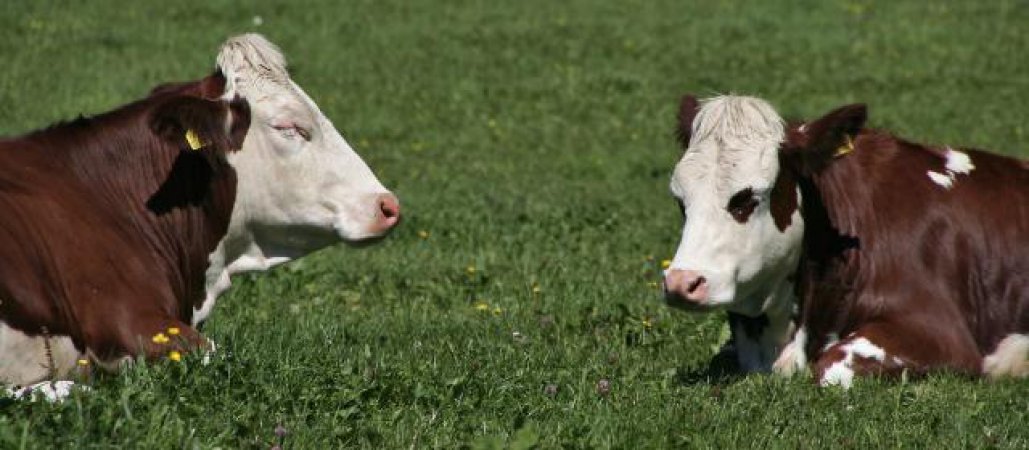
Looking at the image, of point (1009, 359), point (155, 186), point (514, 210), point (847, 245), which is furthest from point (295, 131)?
point (514, 210)

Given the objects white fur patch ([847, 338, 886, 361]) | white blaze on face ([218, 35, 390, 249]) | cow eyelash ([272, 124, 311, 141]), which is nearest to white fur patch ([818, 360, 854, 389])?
white fur patch ([847, 338, 886, 361])

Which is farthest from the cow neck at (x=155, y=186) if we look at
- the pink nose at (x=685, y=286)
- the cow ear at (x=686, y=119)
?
the cow ear at (x=686, y=119)

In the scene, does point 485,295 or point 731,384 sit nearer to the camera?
point 731,384

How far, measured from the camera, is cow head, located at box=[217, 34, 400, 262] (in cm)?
796

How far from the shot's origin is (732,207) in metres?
8.04

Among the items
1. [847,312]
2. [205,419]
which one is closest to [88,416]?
[205,419]

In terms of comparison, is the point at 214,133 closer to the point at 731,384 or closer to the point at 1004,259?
the point at 731,384

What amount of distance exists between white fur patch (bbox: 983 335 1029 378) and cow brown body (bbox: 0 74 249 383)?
392 centimetres

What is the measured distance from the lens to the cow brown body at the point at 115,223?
6844 millimetres

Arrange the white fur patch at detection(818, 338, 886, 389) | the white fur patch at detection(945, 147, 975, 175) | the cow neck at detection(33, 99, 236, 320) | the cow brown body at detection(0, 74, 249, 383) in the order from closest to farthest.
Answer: the cow brown body at detection(0, 74, 249, 383)
the cow neck at detection(33, 99, 236, 320)
the white fur patch at detection(818, 338, 886, 389)
the white fur patch at detection(945, 147, 975, 175)

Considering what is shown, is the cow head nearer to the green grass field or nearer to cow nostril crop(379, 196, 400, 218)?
cow nostril crop(379, 196, 400, 218)

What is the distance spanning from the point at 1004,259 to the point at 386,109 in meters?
12.6

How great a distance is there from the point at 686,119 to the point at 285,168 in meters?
2.10

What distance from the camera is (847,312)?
8617 mm
